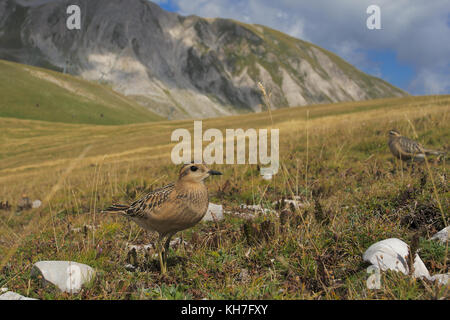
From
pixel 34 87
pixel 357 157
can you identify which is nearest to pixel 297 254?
pixel 357 157

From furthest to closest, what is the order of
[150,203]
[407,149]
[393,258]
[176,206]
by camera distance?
[407,149] → [150,203] → [176,206] → [393,258]

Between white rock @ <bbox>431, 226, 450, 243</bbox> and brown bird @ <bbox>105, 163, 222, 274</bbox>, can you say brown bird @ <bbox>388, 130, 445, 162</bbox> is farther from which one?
brown bird @ <bbox>105, 163, 222, 274</bbox>

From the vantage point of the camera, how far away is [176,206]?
15.9 feet

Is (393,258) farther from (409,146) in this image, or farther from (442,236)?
(409,146)

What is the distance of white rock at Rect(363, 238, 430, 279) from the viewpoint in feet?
13.2

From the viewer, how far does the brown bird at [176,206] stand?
4.84 meters

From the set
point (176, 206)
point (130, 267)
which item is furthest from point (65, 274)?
point (176, 206)

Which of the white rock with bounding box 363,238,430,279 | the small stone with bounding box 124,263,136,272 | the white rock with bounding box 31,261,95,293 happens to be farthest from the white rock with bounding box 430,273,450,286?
the white rock with bounding box 31,261,95,293

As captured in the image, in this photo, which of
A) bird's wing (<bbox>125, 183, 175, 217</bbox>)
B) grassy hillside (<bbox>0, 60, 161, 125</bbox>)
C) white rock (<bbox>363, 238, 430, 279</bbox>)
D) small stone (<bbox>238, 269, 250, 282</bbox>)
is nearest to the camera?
white rock (<bbox>363, 238, 430, 279</bbox>)

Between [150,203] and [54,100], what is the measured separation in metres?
171

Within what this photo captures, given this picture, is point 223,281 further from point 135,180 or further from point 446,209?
point 135,180

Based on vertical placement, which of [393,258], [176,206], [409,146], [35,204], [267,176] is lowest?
[393,258]

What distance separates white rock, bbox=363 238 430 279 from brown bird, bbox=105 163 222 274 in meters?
2.51

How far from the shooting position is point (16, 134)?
86188 mm
